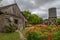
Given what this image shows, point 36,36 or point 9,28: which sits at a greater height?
point 36,36

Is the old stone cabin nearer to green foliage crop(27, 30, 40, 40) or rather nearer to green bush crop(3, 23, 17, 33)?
green bush crop(3, 23, 17, 33)

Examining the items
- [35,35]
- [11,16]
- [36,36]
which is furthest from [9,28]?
[36,36]

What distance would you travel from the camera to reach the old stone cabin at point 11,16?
27.3m

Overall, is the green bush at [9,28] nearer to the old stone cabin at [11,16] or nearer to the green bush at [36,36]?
the old stone cabin at [11,16]

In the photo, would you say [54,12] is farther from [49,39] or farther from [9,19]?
[9,19]

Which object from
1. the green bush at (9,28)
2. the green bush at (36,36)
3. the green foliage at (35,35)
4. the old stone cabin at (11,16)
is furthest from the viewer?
the old stone cabin at (11,16)

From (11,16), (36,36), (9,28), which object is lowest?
(9,28)

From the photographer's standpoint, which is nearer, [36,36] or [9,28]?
[36,36]

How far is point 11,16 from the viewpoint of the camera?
2900 centimetres

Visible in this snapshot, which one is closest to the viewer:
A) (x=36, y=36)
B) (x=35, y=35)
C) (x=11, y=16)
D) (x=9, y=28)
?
(x=36, y=36)

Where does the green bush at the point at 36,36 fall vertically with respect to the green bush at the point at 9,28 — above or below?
above

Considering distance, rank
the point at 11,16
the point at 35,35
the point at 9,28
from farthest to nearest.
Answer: the point at 11,16, the point at 9,28, the point at 35,35

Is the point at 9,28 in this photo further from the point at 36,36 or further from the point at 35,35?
the point at 36,36

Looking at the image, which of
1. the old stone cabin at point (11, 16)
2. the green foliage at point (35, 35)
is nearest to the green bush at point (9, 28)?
the old stone cabin at point (11, 16)
